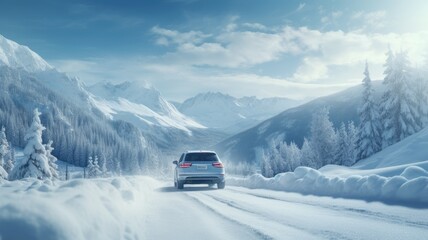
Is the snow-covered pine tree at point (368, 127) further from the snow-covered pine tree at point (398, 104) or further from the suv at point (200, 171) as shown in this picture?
the suv at point (200, 171)

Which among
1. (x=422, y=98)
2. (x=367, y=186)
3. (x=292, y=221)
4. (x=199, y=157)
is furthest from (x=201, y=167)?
(x=422, y=98)

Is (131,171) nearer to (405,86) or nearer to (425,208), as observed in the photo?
(405,86)

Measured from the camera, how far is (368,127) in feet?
163

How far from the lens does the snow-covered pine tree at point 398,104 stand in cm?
4581

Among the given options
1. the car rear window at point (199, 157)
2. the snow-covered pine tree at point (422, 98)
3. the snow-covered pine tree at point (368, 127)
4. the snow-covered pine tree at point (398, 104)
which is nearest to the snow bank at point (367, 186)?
the car rear window at point (199, 157)

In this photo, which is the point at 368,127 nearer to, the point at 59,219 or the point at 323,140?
the point at 323,140

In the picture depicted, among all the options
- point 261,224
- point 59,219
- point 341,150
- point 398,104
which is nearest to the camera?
point 59,219

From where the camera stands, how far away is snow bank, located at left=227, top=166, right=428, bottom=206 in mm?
8867

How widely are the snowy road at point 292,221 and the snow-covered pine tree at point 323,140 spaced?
55.6m

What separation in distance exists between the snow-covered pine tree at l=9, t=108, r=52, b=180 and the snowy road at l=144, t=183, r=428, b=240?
1092 inches

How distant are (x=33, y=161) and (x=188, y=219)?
3060 centimetres

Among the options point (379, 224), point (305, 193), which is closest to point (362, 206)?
point (379, 224)

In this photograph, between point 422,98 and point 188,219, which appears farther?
point 422,98

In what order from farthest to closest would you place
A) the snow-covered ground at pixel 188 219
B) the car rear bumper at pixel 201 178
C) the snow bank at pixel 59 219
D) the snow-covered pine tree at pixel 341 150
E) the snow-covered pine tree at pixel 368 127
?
the snow-covered pine tree at pixel 341 150 < the snow-covered pine tree at pixel 368 127 < the car rear bumper at pixel 201 178 < the snow-covered ground at pixel 188 219 < the snow bank at pixel 59 219
